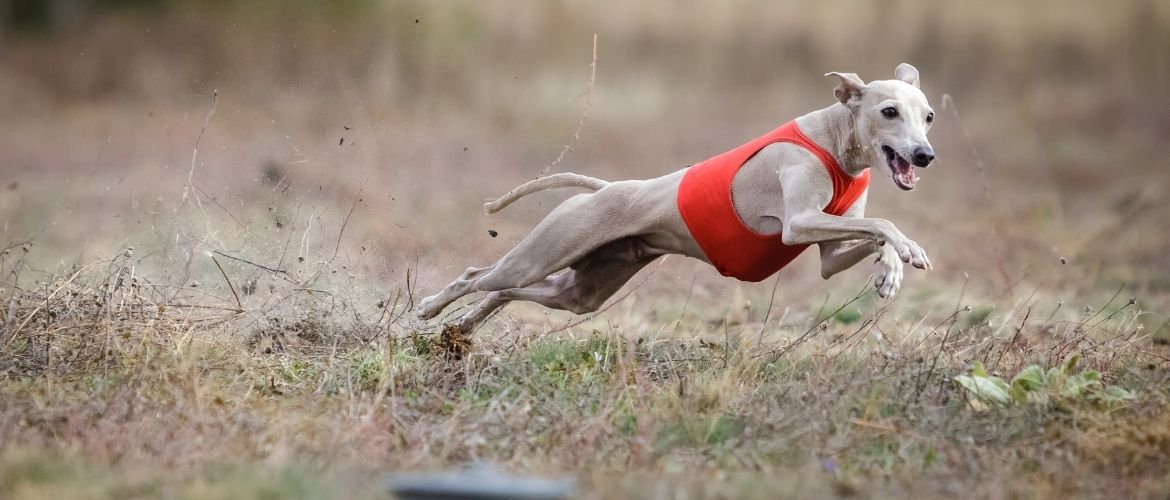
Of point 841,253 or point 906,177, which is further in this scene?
point 841,253

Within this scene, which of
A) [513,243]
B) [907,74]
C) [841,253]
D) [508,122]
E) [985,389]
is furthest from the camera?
[508,122]

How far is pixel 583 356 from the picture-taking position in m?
7.20

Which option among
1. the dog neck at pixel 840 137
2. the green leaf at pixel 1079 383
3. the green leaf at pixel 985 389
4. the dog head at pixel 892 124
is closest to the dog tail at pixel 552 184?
the dog neck at pixel 840 137

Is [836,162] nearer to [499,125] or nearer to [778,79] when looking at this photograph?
[499,125]

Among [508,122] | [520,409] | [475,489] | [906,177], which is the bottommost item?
[475,489]

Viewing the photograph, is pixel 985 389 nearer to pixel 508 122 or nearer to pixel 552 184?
pixel 552 184

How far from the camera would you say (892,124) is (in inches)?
256

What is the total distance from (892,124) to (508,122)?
10.4 meters

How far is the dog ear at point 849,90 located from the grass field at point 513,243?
1.35m

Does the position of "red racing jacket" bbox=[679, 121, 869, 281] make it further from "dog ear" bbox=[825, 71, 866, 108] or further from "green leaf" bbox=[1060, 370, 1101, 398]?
"green leaf" bbox=[1060, 370, 1101, 398]

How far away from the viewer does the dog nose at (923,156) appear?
20.6ft

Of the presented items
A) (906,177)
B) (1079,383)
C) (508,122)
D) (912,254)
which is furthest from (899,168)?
(508,122)

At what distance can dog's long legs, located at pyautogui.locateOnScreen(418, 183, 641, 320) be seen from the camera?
23.8 ft

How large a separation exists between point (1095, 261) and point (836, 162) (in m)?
7.38
